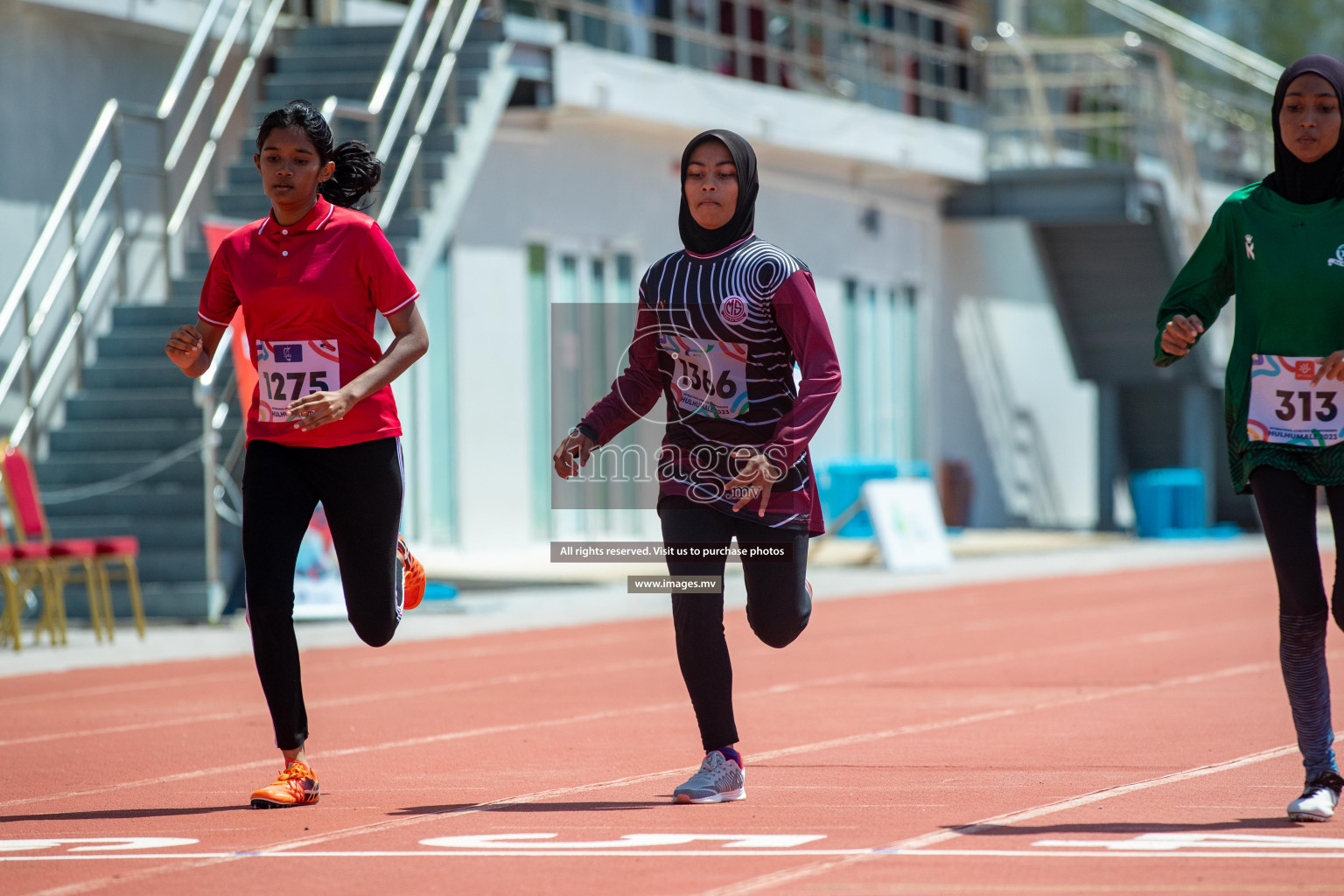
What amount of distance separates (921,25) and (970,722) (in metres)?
23.4

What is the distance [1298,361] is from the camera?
5906mm

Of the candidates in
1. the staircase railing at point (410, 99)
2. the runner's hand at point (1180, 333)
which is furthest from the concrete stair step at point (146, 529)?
the runner's hand at point (1180, 333)

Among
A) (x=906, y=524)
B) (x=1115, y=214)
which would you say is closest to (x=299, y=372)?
(x=906, y=524)

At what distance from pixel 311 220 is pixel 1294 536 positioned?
3.01m

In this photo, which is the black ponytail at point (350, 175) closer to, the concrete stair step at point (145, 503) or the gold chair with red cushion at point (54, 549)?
the gold chair with red cushion at point (54, 549)

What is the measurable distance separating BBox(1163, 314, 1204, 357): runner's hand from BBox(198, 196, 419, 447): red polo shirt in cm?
222

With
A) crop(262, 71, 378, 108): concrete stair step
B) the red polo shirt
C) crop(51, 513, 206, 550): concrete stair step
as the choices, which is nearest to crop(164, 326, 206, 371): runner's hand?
the red polo shirt

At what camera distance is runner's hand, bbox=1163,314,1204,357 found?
5965 mm

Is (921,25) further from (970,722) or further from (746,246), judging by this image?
(746,246)

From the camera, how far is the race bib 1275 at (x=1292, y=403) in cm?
589

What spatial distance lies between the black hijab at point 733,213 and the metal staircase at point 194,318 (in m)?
8.45

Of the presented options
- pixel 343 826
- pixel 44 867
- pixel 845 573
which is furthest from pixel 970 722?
A: pixel 845 573

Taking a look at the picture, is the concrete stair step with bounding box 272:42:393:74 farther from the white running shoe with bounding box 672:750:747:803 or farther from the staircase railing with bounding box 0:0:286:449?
the white running shoe with bounding box 672:750:747:803

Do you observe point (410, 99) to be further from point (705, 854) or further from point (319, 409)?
point (705, 854)
